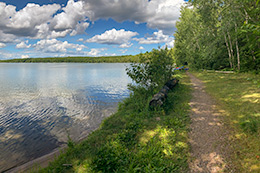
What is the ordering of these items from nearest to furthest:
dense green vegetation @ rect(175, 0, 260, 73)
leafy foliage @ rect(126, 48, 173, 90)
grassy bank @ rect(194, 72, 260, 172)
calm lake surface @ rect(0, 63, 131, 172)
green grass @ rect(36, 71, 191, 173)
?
grassy bank @ rect(194, 72, 260, 172)
green grass @ rect(36, 71, 191, 173)
calm lake surface @ rect(0, 63, 131, 172)
leafy foliage @ rect(126, 48, 173, 90)
dense green vegetation @ rect(175, 0, 260, 73)

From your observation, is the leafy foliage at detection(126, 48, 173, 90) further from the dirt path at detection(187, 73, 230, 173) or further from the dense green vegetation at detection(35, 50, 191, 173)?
the dirt path at detection(187, 73, 230, 173)

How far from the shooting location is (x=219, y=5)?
22.6m

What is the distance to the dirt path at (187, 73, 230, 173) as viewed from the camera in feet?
15.7

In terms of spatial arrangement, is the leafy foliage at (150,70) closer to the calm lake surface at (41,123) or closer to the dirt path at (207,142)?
the calm lake surface at (41,123)

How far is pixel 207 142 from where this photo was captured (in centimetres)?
595

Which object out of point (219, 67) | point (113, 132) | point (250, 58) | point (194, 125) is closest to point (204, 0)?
point (250, 58)

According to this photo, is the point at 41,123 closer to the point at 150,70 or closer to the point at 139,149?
the point at 139,149

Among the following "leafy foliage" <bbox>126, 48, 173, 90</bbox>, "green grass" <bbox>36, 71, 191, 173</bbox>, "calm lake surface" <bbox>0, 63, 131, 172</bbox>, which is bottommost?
"calm lake surface" <bbox>0, 63, 131, 172</bbox>

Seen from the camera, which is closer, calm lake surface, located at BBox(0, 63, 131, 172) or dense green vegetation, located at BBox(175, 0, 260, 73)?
calm lake surface, located at BBox(0, 63, 131, 172)

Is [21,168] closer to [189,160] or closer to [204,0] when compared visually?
[189,160]

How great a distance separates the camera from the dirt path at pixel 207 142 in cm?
478

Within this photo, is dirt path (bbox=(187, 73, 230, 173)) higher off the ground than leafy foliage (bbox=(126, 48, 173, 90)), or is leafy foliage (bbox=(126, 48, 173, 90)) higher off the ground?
leafy foliage (bbox=(126, 48, 173, 90))

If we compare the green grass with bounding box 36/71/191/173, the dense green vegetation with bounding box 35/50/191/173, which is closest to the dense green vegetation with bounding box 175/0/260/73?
the dense green vegetation with bounding box 35/50/191/173

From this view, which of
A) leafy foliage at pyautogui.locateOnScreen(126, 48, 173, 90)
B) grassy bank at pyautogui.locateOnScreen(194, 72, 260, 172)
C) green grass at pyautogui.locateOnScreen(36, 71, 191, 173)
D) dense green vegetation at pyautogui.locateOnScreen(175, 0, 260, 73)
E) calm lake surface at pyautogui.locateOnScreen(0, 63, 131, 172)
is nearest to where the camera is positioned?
grassy bank at pyautogui.locateOnScreen(194, 72, 260, 172)
